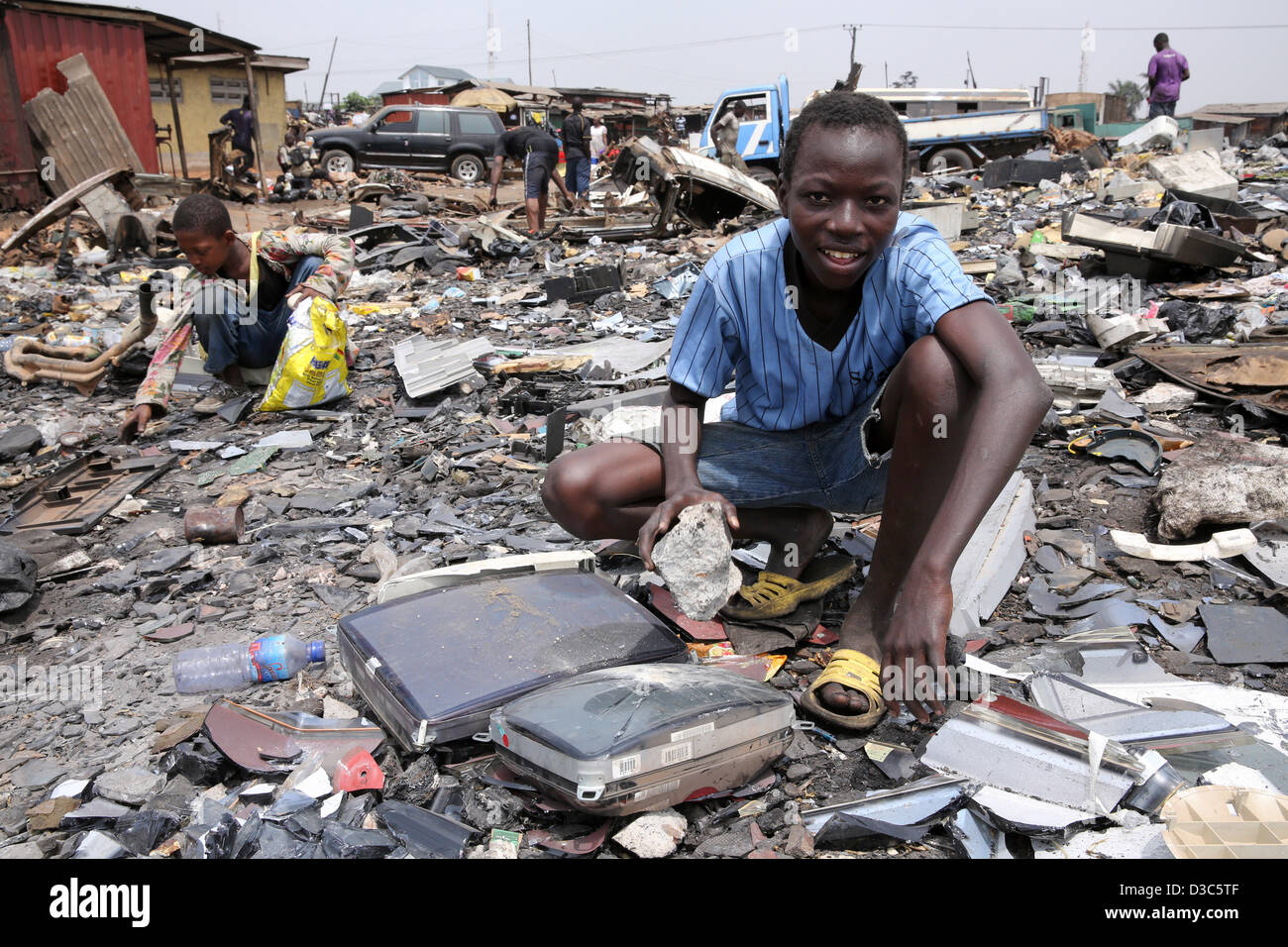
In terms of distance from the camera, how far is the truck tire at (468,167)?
17750 mm

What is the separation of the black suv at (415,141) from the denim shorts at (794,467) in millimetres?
17016

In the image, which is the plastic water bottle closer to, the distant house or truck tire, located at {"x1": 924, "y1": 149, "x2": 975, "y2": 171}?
truck tire, located at {"x1": 924, "y1": 149, "x2": 975, "y2": 171}

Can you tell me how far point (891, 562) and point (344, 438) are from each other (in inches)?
128

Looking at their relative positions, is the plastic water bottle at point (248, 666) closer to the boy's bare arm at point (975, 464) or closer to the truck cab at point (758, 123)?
the boy's bare arm at point (975, 464)

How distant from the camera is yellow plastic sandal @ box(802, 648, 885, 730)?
182 cm

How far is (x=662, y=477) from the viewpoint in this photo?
234 centimetres

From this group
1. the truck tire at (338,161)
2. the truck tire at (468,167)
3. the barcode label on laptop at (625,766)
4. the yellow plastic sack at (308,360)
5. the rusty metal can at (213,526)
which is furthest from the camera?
the truck tire at (468,167)

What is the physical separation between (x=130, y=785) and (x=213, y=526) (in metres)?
1.55

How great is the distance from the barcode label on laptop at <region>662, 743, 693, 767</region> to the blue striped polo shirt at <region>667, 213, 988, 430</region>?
0.99 m

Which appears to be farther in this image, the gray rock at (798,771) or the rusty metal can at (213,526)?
the rusty metal can at (213,526)

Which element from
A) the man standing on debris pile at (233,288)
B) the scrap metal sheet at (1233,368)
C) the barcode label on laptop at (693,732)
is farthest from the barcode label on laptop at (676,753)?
the man standing on debris pile at (233,288)

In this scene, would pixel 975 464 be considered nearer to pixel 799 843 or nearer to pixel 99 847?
pixel 799 843
